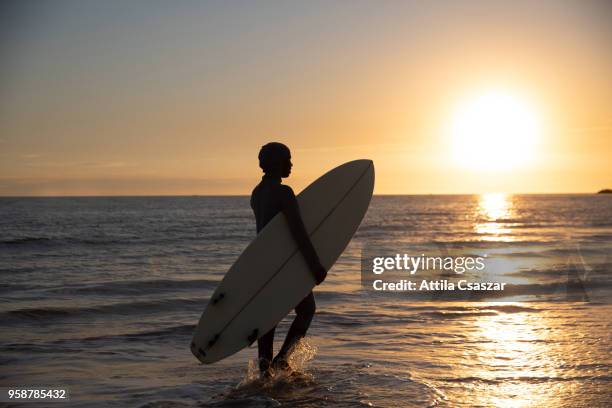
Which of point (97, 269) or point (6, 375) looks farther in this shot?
point (97, 269)

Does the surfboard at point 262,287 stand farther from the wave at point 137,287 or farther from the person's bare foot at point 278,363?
the wave at point 137,287

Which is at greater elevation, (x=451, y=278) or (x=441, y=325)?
(x=451, y=278)

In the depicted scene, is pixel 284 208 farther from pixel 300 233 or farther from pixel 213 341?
pixel 213 341

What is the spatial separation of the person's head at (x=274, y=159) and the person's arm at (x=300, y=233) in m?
0.16

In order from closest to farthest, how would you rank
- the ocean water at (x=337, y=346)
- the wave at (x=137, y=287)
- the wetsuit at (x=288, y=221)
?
1. the ocean water at (x=337, y=346)
2. the wetsuit at (x=288, y=221)
3. the wave at (x=137, y=287)

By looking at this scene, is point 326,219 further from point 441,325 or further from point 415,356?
point 441,325

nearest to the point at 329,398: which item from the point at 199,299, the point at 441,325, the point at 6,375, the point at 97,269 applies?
the point at 6,375

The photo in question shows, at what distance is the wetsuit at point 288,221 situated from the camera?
4.95 meters

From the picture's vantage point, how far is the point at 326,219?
5520mm

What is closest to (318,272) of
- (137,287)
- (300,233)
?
(300,233)

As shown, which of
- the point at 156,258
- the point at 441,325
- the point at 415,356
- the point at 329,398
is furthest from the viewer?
the point at 156,258

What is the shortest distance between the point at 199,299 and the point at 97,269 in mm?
6531

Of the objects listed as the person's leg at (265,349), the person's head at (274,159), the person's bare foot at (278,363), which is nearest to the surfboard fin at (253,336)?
the person's leg at (265,349)

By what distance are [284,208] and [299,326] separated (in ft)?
3.14
